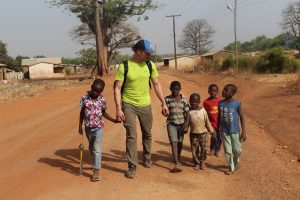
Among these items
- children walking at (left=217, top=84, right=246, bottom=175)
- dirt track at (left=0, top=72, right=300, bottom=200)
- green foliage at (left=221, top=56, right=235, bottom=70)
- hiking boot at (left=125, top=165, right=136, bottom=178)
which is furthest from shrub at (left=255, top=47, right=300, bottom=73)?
hiking boot at (left=125, top=165, right=136, bottom=178)

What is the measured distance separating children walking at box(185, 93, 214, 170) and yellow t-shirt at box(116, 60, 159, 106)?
776mm

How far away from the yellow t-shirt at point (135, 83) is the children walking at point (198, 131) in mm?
776

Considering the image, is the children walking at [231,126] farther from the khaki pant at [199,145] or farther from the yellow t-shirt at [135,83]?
the yellow t-shirt at [135,83]

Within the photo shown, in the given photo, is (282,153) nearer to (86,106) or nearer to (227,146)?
(227,146)

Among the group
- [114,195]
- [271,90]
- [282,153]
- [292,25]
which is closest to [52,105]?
[271,90]

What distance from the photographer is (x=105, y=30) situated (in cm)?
5525

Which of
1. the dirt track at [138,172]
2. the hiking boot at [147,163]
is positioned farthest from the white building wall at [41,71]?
the hiking boot at [147,163]

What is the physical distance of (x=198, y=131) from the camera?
6.84 m

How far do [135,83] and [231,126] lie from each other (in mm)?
1474

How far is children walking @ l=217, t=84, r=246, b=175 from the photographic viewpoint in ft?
21.7

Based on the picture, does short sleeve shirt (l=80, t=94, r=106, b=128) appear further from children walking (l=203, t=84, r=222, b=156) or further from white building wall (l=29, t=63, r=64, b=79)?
white building wall (l=29, t=63, r=64, b=79)

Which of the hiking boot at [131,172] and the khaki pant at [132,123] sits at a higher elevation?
the khaki pant at [132,123]

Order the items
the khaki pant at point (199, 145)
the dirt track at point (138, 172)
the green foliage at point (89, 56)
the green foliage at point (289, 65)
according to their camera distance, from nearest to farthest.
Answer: the dirt track at point (138, 172)
the khaki pant at point (199, 145)
the green foliage at point (289, 65)
the green foliage at point (89, 56)

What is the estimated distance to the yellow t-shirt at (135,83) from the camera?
637 centimetres
